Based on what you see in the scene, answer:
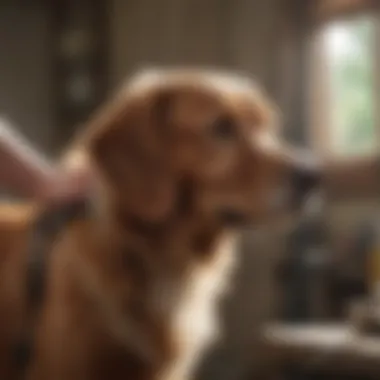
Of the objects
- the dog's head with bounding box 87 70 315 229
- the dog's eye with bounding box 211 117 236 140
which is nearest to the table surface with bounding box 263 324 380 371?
the dog's head with bounding box 87 70 315 229

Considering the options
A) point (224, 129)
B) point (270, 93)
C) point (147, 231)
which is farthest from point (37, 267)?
point (270, 93)

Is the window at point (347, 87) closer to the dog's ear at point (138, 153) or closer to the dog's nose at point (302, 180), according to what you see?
the dog's nose at point (302, 180)

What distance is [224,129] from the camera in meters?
1.06

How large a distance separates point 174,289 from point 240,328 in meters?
0.18

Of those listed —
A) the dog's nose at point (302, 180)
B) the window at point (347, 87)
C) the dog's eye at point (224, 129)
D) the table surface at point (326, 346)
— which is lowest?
the table surface at point (326, 346)

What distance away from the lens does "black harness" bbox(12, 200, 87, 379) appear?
0.95 m

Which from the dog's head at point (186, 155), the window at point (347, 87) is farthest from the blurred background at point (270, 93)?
the dog's head at point (186, 155)

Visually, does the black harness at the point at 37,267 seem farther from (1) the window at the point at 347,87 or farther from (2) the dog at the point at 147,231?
(1) the window at the point at 347,87

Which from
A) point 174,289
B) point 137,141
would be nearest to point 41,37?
point 137,141

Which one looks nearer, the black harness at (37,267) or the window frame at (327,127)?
the black harness at (37,267)

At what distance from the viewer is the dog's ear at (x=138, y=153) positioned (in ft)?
3.29

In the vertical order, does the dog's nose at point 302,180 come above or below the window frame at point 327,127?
below

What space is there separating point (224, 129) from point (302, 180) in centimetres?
11

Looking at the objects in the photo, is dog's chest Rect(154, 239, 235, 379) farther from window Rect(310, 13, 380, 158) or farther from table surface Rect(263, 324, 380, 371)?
window Rect(310, 13, 380, 158)
